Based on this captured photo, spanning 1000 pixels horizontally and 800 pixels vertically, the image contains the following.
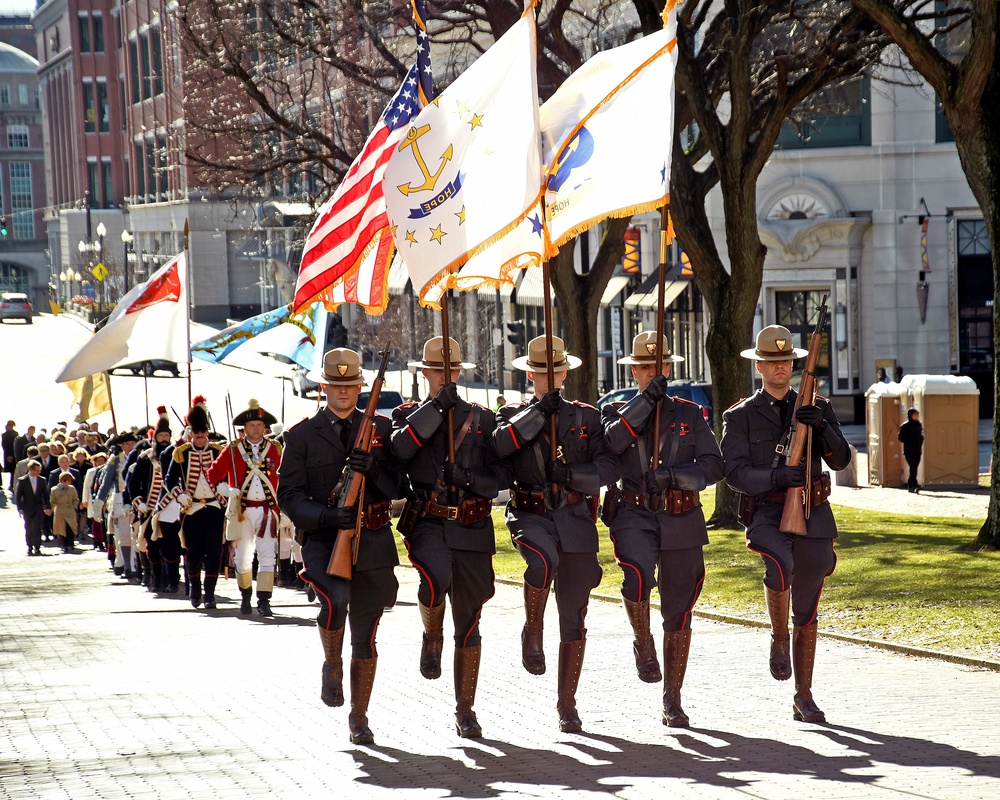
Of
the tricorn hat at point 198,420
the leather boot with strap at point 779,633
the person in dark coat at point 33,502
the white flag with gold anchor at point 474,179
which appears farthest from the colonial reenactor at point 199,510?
the person in dark coat at point 33,502

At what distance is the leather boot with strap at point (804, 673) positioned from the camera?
8492 mm

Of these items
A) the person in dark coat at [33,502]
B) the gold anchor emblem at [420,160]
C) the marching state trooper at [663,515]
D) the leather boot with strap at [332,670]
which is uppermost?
the gold anchor emblem at [420,160]

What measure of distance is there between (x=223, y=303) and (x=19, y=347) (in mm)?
17442

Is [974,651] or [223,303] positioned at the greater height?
[223,303]

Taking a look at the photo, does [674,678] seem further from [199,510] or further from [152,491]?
[152,491]

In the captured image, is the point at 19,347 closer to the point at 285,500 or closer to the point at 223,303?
the point at 223,303

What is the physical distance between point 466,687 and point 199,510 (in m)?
8.19

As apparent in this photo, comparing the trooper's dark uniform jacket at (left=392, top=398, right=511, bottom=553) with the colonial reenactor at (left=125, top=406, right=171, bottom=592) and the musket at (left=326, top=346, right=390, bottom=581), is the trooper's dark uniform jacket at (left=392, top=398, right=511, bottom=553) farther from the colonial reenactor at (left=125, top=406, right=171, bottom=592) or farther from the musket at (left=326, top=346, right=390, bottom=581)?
the colonial reenactor at (left=125, top=406, right=171, bottom=592)

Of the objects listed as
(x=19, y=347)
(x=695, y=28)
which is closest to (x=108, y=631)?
(x=695, y=28)

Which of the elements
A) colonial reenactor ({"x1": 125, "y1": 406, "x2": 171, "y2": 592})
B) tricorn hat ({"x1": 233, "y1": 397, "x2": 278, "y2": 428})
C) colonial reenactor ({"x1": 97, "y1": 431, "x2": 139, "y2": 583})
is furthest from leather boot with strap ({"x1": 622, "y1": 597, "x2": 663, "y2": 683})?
colonial reenactor ({"x1": 97, "y1": 431, "x2": 139, "y2": 583})

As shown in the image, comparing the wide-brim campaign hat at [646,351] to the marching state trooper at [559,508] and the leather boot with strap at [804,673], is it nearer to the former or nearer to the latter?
the marching state trooper at [559,508]

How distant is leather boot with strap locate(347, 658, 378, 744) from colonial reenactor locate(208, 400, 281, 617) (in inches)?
242

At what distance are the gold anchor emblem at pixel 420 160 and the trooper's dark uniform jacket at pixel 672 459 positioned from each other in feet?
5.77

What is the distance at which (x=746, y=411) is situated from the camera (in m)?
8.98
